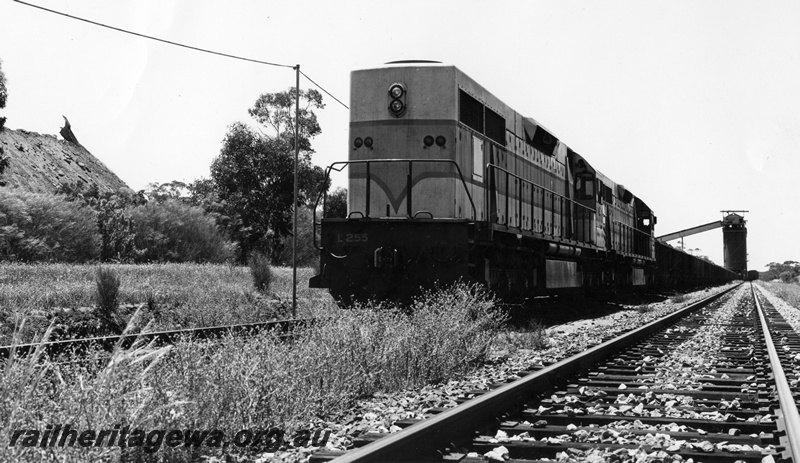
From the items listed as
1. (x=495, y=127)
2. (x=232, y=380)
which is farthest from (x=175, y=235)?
(x=232, y=380)

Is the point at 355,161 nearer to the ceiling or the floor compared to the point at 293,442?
nearer to the ceiling

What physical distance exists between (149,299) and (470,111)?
702 centimetres

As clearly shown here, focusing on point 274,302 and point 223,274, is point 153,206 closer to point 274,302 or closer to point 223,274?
point 223,274

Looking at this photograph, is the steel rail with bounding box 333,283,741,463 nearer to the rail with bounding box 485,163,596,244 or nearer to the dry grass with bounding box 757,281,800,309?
the rail with bounding box 485,163,596,244

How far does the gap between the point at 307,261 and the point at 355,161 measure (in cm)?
3955

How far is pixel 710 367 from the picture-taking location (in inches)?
289

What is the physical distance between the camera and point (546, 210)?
599 inches

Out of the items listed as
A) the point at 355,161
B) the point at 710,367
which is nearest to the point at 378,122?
the point at 355,161

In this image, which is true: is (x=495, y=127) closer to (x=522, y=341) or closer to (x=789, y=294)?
(x=522, y=341)

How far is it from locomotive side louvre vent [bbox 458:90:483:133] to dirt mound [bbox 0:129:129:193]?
55089 millimetres

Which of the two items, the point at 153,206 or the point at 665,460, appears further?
the point at 153,206

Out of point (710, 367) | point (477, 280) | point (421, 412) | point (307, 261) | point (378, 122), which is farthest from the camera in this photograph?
point (307, 261)

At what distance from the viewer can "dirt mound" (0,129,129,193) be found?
65.9 m

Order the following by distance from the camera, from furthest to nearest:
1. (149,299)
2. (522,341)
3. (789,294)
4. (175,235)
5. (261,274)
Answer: (175,235) < (789,294) < (261,274) < (149,299) < (522,341)
